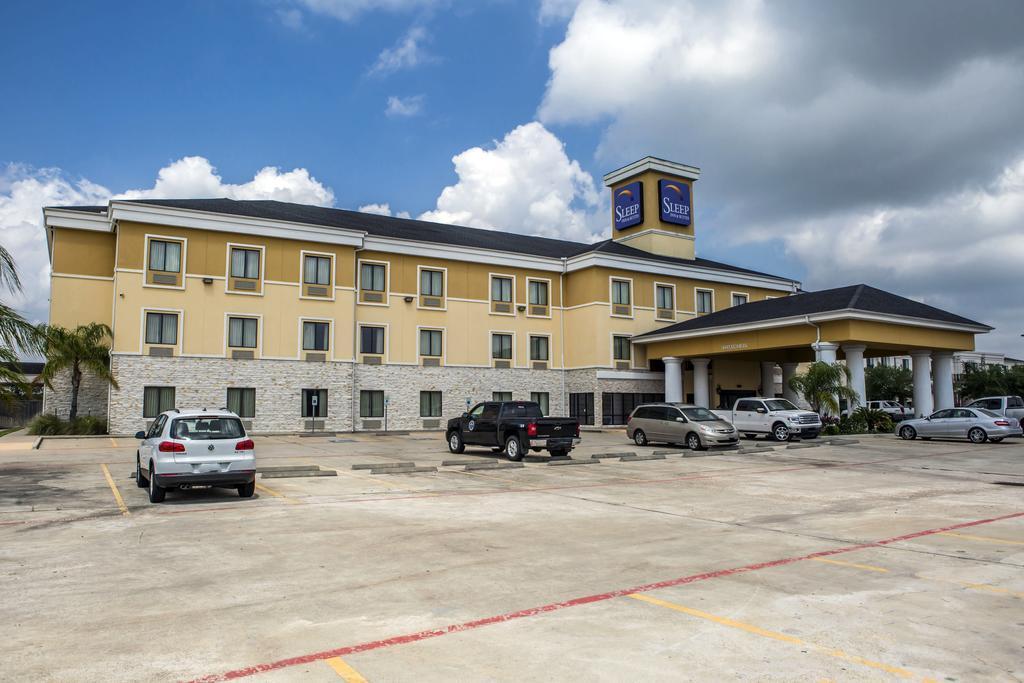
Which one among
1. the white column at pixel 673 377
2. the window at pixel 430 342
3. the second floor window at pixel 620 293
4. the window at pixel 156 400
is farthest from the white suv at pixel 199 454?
the second floor window at pixel 620 293

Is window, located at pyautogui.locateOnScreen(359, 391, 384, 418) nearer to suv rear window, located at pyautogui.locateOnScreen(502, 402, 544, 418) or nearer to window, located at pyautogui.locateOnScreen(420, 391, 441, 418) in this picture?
window, located at pyautogui.locateOnScreen(420, 391, 441, 418)

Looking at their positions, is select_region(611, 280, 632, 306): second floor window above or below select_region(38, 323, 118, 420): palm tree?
above

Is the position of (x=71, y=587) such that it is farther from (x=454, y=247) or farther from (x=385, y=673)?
(x=454, y=247)

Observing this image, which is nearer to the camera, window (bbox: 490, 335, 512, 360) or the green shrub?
the green shrub

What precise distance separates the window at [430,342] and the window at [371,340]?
231cm

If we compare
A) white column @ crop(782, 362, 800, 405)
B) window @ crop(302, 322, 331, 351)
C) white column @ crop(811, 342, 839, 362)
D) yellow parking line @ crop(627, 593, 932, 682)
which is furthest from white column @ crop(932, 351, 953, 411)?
yellow parking line @ crop(627, 593, 932, 682)

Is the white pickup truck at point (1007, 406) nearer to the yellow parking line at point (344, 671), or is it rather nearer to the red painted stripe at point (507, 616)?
the red painted stripe at point (507, 616)

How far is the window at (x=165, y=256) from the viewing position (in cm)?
3378

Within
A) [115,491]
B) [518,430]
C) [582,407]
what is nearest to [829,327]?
[582,407]

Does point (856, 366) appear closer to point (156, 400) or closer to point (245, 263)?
point (245, 263)

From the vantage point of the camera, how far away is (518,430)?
70.9ft

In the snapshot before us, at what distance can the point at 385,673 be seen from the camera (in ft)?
16.0

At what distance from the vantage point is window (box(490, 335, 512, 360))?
139 ft

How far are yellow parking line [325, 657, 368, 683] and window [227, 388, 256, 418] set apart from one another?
31.7 meters
